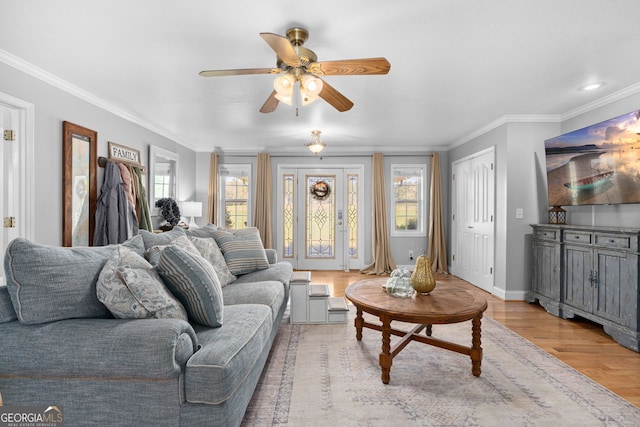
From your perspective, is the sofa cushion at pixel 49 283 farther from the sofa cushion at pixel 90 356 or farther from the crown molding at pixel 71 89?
the crown molding at pixel 71 89

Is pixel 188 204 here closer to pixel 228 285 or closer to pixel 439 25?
pixel 228 285

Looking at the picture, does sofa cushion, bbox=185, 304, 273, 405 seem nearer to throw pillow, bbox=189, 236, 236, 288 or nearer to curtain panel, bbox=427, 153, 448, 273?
throw pillow, bbox=189, 236, 236, 288

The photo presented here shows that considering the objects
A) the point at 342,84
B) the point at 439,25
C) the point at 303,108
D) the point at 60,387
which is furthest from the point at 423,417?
the point at 303,108

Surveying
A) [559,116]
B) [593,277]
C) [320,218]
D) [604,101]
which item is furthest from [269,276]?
[559,116]

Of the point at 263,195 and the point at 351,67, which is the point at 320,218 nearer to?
the point at 263,195

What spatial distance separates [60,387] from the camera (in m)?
1.47

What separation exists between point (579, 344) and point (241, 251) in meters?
3.16

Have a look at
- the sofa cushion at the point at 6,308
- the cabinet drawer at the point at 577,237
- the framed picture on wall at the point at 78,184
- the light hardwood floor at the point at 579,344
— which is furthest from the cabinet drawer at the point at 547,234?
the framed picture on wall at the point at 78,184

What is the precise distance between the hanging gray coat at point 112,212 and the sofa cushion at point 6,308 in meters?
2.20

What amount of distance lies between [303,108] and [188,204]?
9.20ft

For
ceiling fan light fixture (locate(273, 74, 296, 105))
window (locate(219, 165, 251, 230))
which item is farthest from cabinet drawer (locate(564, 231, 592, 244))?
window (locate(219, 165, 251, 230))

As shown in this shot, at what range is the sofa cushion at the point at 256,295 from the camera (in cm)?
250

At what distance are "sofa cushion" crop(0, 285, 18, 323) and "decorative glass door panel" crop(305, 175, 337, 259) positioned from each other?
5.13m

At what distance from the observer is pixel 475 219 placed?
5.25 metres
